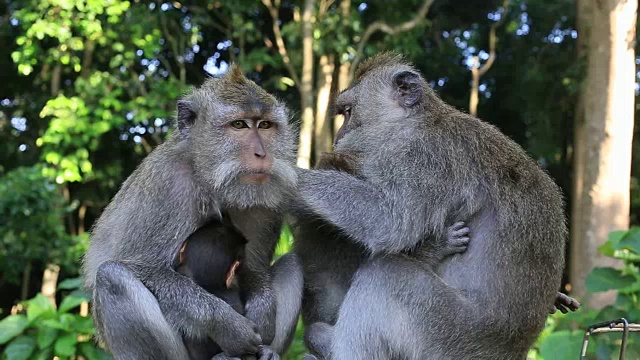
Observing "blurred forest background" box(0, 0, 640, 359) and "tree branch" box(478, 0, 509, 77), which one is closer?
"blurred forest background" box(0, 0, 640, 359)

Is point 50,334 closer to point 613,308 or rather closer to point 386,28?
point 613,308

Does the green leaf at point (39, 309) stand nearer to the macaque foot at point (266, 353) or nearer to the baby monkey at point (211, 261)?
the baby monkey at point (211, 261)

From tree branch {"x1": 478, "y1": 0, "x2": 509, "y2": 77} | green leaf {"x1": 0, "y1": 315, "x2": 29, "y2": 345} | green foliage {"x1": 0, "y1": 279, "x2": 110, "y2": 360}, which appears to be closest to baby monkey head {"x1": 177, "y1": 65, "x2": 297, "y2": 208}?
green foliage {"x1": 0, "y1": 279, "x2": 110, "y2": 360}

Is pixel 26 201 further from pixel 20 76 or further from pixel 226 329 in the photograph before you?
pixel 226 329

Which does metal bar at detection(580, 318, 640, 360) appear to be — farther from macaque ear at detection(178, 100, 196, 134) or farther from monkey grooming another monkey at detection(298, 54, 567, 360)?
macaque ear at detection(178, 100, 196, 134)

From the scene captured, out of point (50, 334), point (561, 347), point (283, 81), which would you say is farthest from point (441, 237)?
point (283, 81)

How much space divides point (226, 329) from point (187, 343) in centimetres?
28

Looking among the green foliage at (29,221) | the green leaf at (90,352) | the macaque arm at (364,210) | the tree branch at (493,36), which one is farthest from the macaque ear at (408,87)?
the tree branch at (493,36)

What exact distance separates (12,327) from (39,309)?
0.26 m

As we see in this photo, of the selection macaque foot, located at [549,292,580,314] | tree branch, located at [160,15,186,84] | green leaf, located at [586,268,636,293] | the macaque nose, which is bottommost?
macaque foot, located at [549,292,580,314]

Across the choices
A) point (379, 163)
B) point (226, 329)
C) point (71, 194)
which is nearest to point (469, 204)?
point (379, 163)

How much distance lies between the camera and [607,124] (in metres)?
12.5

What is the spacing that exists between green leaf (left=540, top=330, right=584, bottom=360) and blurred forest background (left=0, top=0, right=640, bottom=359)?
297 centimetres

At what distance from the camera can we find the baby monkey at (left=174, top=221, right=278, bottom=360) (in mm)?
4398
